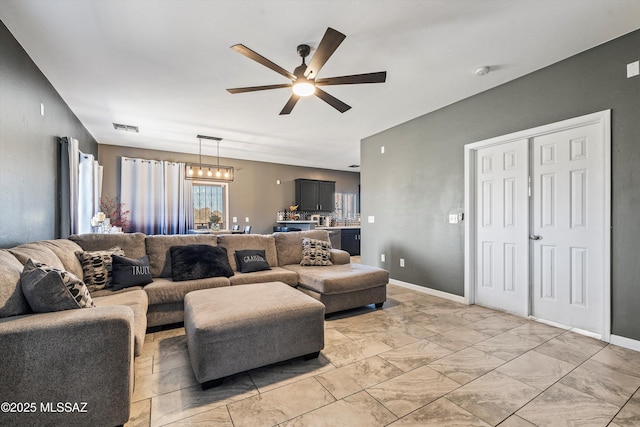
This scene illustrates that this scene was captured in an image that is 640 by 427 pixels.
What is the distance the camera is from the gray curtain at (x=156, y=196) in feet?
20.1

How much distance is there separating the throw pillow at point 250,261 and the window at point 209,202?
3.74m

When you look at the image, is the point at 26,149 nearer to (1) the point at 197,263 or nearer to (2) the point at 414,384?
(1) the point at 197,263

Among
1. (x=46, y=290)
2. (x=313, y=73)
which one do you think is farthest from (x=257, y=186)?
(x=46, y=290)

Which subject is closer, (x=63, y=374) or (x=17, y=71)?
(x=63, y=374)

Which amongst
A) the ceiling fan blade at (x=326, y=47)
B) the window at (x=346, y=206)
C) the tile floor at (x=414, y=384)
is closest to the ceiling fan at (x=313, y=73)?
the ceiling fan blade at (x=326, y=47)

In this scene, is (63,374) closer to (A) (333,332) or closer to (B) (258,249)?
(A) (333,332)

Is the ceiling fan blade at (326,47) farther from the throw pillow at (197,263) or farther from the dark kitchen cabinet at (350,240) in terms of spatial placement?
the dark kitchen cabinet at (350,240)

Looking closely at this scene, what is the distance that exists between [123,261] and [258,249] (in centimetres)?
153

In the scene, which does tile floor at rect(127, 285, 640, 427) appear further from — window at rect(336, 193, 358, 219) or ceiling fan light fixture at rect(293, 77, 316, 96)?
window at rect(336, 193, 358, 219)

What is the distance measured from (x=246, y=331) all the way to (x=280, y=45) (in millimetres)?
2420

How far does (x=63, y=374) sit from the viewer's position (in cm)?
134

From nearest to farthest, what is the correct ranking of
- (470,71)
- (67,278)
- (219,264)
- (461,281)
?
(67,278) → (470,71) → (219,264) → (461,281)

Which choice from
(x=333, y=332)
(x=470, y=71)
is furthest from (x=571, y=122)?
(x=333, y=332)

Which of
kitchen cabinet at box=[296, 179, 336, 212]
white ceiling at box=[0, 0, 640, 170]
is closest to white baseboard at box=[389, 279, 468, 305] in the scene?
white ceiling at box=[0, 0, 640, 170]
